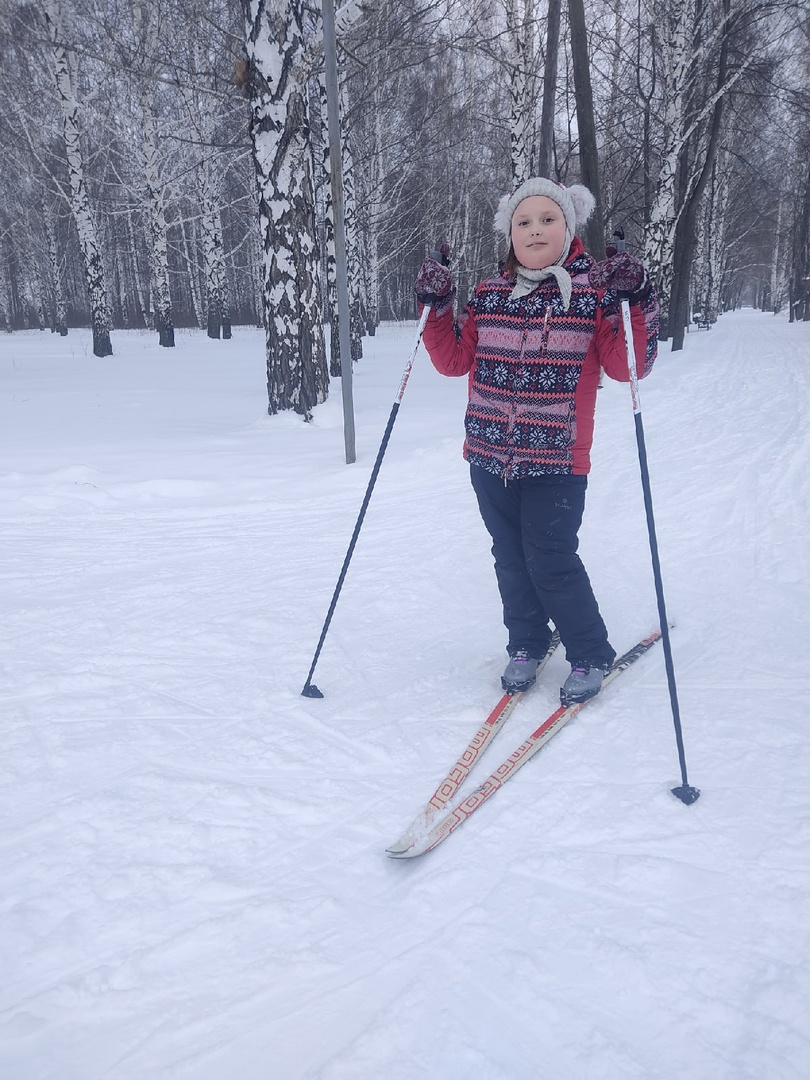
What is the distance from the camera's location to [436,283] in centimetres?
244

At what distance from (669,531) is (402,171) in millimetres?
16991

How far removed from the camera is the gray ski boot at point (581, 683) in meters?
2.61

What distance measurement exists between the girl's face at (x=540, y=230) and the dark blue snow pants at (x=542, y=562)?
2.43 feet


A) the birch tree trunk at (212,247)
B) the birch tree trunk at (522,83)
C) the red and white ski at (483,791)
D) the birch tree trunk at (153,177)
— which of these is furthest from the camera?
the birch tree trunk at (212,247)

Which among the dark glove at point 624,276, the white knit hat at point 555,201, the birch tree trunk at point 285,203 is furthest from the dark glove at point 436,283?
the birch tree trunk at point 285,203

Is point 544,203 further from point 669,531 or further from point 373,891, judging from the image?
point 669,531

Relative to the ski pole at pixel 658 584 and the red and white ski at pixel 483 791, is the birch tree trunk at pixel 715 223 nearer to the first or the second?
the ski pole at pixel 658 584

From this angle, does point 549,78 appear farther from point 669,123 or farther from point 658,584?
point 658,584

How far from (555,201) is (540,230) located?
0.37 ft

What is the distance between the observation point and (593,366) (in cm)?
247

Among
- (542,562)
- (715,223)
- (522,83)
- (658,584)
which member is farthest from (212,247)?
(715,223)

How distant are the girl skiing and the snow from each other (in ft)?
1.46

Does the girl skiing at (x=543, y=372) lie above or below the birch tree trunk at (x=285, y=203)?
below

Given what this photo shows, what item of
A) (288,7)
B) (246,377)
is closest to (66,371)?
(246,377)
